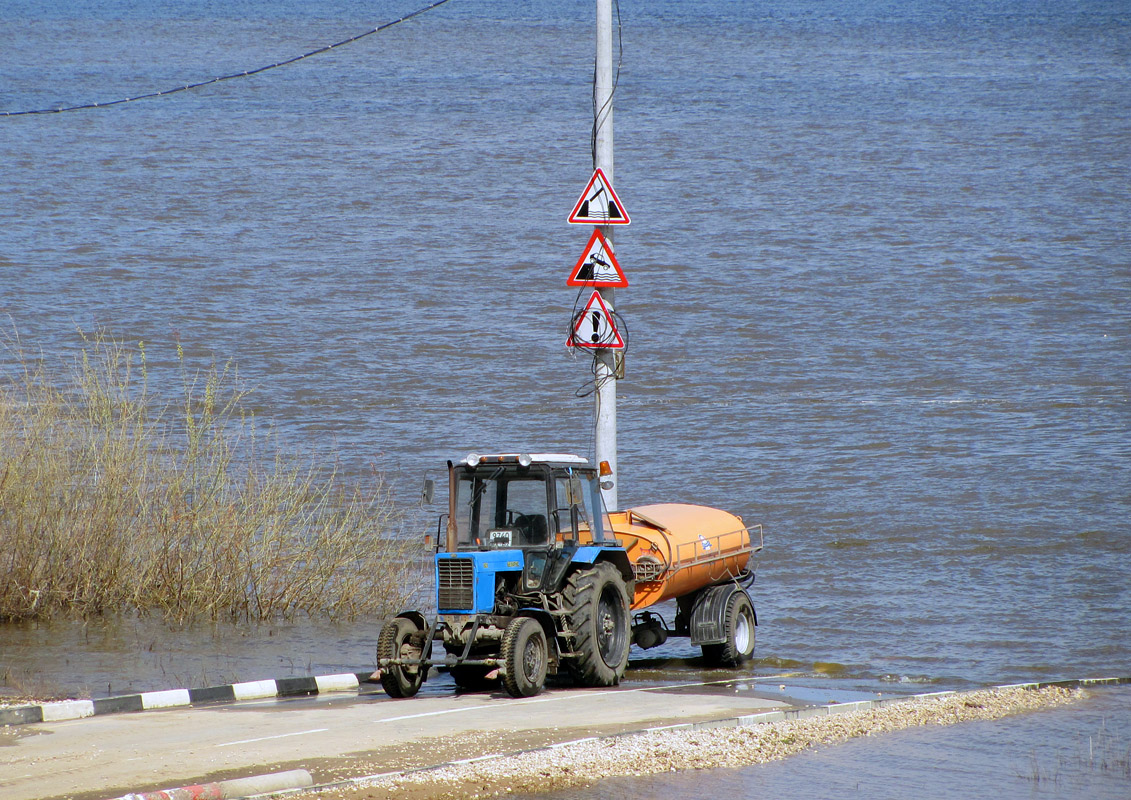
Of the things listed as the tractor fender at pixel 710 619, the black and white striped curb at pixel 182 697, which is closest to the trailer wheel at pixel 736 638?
the tractor fender at pixel 710 619

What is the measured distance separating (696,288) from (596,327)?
2818cm

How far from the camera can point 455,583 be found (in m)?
13.3

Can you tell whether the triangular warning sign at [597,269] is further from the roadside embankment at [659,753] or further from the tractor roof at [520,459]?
the roadside embankment at [659,753]

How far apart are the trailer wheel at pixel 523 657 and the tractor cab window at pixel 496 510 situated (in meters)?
0.97

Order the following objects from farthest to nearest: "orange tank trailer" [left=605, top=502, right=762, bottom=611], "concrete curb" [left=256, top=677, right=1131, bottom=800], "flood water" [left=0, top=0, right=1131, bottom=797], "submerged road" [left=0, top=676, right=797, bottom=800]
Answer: "flood water" [left=0, top=0, right=1131, bottom=797] < "orange tank trailer" [left=605, top=502, right=762, bottom=611] < "submerged road" [left=0, top=676, right=797, bottom=800] < "concrete curb" [left=256, top=677, right=1131, bottom=800]

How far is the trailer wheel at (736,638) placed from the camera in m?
15.7

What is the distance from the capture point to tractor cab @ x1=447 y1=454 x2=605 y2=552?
45.3ft

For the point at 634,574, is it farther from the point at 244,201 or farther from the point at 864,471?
the point at 244,201

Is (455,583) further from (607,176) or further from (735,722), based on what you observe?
(607,176)

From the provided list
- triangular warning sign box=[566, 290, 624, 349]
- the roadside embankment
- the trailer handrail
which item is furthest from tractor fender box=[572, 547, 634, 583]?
the roadside embankment

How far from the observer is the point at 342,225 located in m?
51.7

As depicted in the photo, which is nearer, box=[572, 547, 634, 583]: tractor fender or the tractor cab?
the tractor cab

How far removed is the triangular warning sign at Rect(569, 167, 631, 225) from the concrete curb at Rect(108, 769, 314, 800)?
7285mm

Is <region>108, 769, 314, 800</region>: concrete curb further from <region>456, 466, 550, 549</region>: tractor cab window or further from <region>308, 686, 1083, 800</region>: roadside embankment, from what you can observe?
<region>456, 466, 550, 549</region>: tractor cab window
